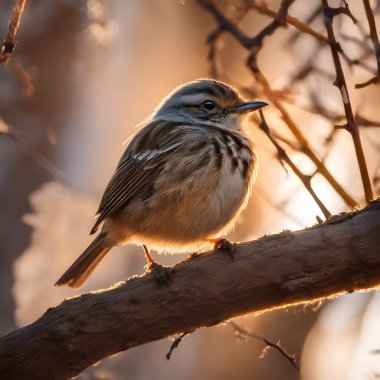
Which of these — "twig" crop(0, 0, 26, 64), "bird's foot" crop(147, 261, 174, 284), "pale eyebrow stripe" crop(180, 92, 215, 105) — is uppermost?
"pale eyebrow stripe" crop(180, 92, 215, 105)

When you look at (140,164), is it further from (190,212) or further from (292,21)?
(292,21)

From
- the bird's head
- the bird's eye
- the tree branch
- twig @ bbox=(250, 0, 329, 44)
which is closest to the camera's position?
the tree branch

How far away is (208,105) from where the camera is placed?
6.37m

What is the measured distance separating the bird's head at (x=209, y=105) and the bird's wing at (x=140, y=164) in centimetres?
23

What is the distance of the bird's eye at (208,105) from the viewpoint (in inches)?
250

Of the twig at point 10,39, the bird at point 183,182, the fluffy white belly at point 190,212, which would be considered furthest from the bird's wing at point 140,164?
the twig at point 10,39

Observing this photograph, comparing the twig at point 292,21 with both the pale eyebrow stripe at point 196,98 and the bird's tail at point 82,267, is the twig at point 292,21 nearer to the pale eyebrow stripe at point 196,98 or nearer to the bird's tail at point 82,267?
the pale eyebrow stripe at point 196,98

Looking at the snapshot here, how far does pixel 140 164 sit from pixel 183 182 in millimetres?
498

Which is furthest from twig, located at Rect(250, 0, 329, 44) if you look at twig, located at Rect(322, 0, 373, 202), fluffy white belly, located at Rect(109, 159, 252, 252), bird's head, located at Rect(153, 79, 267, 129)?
bird's head, located at Rect(153, 79, 267, 129)

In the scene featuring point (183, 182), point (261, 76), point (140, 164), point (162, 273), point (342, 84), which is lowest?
point (162, 273)

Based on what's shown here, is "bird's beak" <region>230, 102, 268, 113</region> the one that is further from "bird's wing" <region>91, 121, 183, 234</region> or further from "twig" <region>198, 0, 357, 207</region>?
"twig" <region>198, 0, 357, 207</region>

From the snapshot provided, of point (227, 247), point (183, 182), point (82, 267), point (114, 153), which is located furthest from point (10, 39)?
point (114, 153)

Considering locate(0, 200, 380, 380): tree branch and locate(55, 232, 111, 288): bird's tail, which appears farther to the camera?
locate(55, 232, 111, 288): bird's tail

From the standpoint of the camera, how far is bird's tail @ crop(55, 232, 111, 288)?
19.9 ft
